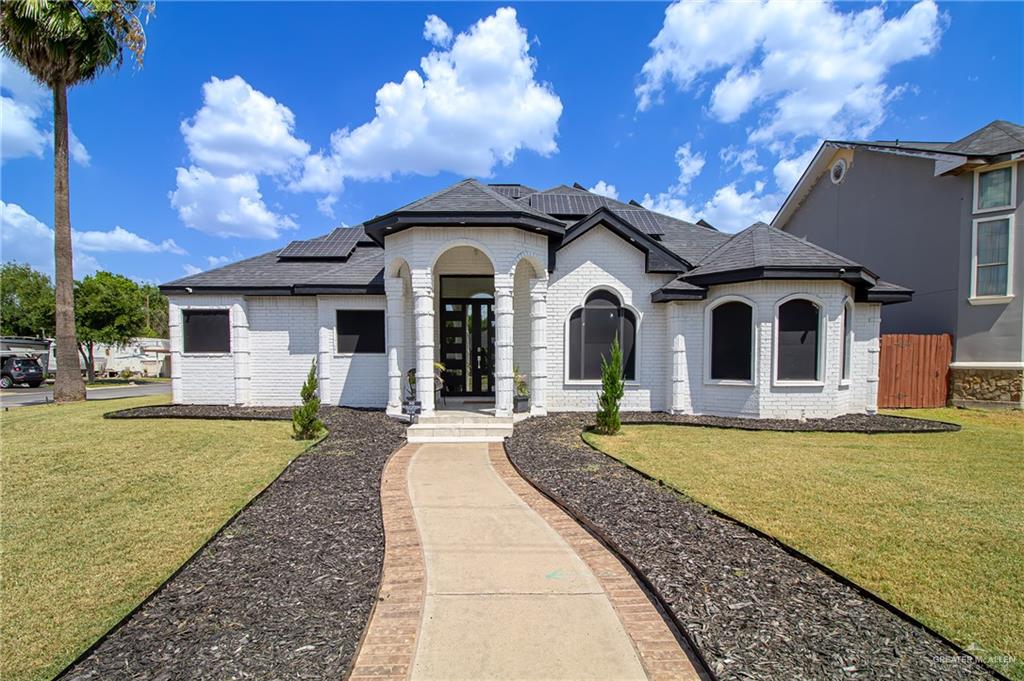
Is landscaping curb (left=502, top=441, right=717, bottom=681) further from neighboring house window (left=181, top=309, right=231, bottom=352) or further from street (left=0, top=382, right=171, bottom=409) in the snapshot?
street (left=0, top=382, right=171, bottom=409)

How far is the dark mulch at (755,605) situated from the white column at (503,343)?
4.66m

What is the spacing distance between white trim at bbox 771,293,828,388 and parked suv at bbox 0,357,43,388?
38.3 m

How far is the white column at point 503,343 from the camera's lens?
9.99 meters

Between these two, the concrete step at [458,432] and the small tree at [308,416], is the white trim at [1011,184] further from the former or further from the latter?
the small tree at [308,416]

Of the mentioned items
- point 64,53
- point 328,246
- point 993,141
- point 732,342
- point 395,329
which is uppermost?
point 64,53

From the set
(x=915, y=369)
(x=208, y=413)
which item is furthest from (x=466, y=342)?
(x=915, y=369)

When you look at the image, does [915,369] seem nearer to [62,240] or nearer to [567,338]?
[567,338]

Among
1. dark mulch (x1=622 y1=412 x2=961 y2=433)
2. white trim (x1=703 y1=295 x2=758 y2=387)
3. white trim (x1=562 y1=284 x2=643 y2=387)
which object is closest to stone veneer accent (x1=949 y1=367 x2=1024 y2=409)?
dark mulch (x1=622 y1=412 x2=961 y2=433)

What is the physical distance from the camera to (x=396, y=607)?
3277mm

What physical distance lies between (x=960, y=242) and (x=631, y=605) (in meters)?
17.1

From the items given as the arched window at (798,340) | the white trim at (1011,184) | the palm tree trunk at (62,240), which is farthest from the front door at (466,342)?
the white trim at (1011,184)

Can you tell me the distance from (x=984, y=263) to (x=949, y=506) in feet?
41.3

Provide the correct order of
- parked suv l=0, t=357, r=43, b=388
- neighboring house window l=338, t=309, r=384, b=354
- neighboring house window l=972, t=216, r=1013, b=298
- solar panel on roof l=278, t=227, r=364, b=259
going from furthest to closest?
parked suv l=0, t=357, r=43, b=388 < solar panel on roof l=278, t=227, r=364, b=259 < neighboring house window l=972, t=216, r=1013, b=298 < neighboring house window l=338, t=309, r=384, b=354

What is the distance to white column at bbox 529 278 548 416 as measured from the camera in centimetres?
1092
